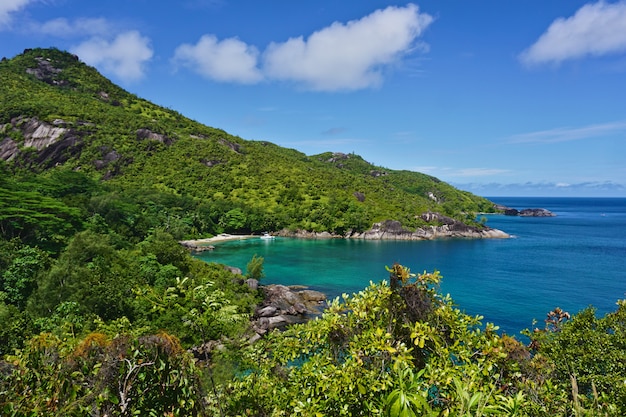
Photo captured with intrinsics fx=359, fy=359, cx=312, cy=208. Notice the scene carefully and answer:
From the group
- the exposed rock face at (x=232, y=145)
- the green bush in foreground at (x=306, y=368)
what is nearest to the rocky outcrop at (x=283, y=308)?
the green bush in foreground at (x=306, y=368)

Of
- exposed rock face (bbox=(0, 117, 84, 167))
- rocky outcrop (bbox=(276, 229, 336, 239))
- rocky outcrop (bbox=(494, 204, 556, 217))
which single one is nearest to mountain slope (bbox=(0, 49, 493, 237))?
exposed rock face (bbox=(0, 117, 84, 167))

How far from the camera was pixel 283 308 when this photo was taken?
3459 cm

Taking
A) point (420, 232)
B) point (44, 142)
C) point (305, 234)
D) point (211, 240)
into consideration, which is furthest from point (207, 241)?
point (44, 142)

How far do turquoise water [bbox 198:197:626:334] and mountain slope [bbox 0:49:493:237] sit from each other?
469 inches

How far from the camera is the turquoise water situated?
39.3 meters

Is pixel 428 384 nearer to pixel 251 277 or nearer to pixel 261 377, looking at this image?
pixel 261 377

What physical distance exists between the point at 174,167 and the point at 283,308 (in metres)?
85.2

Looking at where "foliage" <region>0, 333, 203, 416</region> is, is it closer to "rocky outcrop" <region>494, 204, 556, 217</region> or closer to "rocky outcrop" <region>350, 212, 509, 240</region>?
"rocky outcrop" <region>350, 212, 509, 240</region>

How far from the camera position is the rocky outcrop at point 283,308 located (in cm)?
3139

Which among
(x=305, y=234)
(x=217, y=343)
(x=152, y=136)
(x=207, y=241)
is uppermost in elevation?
(x=152, y=136)

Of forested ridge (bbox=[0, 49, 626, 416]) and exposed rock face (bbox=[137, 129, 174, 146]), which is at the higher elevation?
exposed rock face (bbox=[137, 129, 174, 146])

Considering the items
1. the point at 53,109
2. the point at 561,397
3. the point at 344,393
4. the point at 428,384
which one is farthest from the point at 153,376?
the point at 53,109

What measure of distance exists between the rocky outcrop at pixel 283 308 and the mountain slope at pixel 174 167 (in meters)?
38.4

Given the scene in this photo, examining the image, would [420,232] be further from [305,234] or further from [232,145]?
[232,145]
